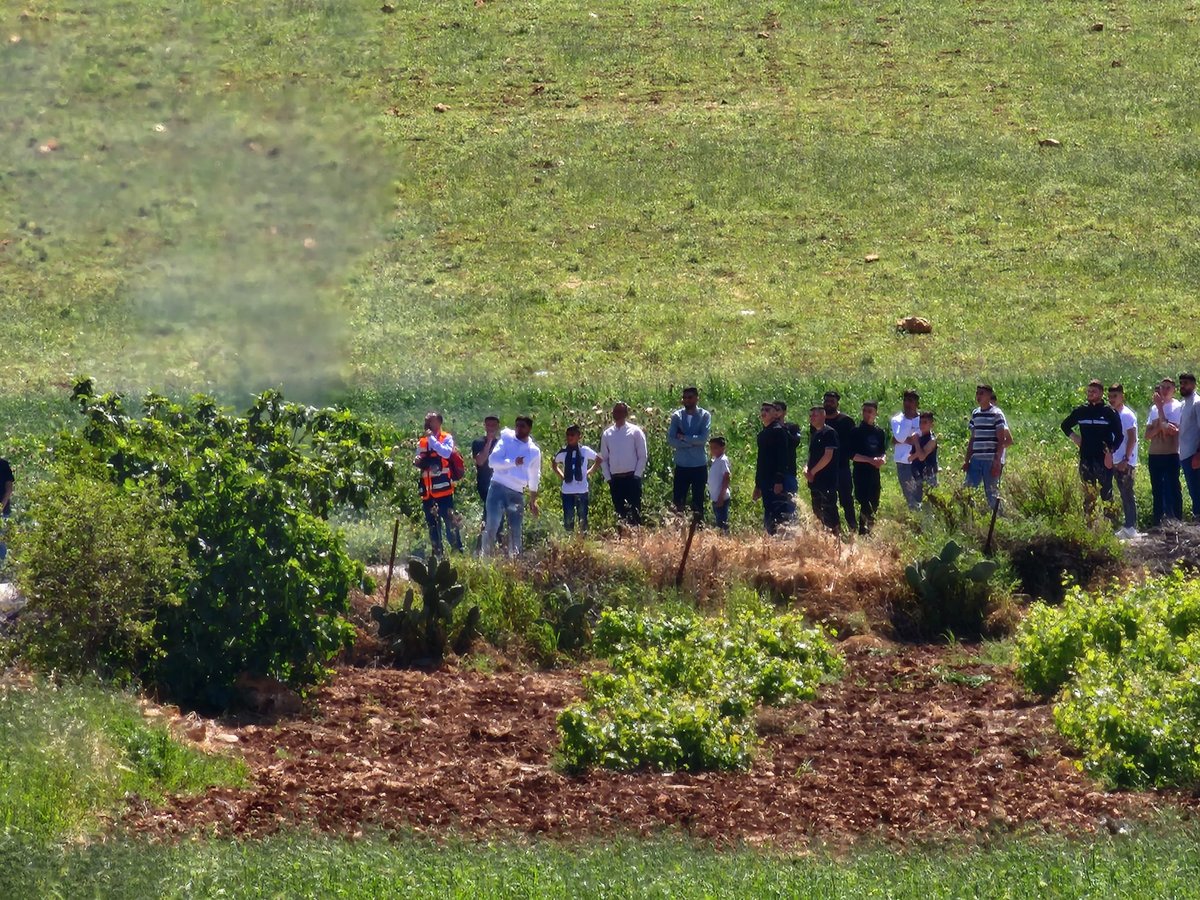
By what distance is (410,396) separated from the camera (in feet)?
84.3

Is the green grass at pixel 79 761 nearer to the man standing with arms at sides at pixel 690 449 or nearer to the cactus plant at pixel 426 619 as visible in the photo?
the cactus plant at pixel 426 619

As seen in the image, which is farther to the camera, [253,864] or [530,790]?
[530,790]

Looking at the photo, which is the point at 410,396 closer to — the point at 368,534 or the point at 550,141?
the point at 368,534

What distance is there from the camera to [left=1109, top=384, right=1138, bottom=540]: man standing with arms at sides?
16844 mm

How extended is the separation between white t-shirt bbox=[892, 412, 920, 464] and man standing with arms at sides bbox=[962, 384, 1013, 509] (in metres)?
0.57

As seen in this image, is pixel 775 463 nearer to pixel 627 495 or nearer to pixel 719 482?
pixel 719 482

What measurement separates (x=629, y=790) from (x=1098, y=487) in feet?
26.3

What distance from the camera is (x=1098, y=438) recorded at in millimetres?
16922

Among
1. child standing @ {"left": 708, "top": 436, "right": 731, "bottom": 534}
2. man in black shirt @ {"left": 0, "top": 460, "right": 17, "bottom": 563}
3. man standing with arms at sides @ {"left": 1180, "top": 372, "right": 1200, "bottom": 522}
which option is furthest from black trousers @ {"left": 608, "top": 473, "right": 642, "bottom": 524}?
man in black shirt @ {"left": 0, "top": 460, "right": 17, "bottom": 563}

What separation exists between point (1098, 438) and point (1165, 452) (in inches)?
25.8

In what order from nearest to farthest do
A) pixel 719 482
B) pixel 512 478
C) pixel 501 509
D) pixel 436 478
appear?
pixel 512 478, pixel 501 509, pixel 436 478, pixel 719 482

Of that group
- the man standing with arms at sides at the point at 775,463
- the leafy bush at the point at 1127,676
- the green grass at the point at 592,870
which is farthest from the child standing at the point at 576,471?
the green grass at the point at 592,870

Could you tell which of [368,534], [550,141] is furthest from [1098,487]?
[550,141]

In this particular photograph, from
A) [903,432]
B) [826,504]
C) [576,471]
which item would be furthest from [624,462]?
[903,432]
